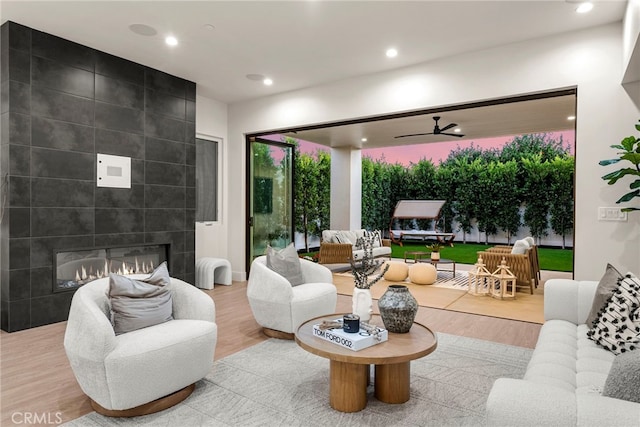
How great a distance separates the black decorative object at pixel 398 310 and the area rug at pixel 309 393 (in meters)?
0.44

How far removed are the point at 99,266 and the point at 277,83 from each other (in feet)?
11.0

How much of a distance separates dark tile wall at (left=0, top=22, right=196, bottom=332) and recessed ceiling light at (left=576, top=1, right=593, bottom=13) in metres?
4.74

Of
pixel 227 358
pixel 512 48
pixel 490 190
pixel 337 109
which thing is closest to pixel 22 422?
pixel 227 358

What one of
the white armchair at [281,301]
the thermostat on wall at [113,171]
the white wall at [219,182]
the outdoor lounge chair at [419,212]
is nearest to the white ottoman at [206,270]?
the white wall at [219,182]

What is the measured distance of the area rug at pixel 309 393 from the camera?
2.25 metres

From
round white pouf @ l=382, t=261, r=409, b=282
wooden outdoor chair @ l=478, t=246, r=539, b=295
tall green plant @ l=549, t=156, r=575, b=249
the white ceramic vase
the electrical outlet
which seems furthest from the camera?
tall green plant @ l=549, t=156, r=575, b=249

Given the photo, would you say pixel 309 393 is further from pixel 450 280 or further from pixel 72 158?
pixel 450 280

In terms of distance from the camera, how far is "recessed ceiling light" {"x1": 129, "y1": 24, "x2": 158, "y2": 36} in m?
4.01

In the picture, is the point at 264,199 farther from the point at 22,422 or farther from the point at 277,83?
the point at 22,422

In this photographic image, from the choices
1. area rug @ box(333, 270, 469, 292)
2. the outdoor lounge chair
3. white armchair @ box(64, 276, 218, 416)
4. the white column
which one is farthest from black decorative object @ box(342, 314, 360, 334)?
the outdoor lounge chair

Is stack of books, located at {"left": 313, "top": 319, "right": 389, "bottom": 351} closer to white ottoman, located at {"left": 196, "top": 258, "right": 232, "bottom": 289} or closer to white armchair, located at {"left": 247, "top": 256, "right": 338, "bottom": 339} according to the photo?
white armchair, located at {"left": 247, "top": 256, "right": 338, "bottom": 339}

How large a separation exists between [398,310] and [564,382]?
97cm

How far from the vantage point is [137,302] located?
2.62 meters

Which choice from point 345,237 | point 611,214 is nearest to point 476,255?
point 345,237
